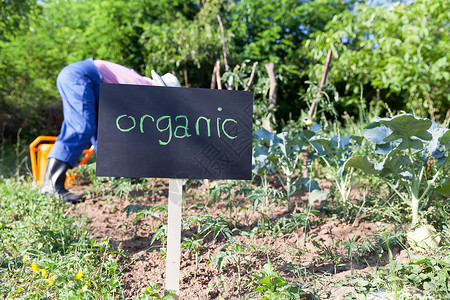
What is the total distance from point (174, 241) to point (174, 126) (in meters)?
0.46

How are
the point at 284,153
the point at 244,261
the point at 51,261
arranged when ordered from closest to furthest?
the point at 51,261 → the point at 244,261 → the point at 284,153

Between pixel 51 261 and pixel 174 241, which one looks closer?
pixel 174 241

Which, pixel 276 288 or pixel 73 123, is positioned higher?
pixel 73 123

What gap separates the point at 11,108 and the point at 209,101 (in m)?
6.91

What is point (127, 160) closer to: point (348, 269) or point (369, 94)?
point (348, 269)

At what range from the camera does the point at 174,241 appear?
1344 millimetres

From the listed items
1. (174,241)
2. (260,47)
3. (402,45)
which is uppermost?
(260,47)

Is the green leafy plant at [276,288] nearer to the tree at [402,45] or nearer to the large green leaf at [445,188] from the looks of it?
the large green leaf at [445,188]

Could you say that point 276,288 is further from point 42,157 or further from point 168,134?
point 42,157

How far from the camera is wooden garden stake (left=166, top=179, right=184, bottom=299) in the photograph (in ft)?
4.33

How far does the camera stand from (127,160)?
137 cm

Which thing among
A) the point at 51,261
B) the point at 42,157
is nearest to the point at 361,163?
the point at 51,261

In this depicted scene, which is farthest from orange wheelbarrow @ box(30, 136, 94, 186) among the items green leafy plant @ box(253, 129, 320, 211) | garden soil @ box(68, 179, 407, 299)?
green leafy plant @ box(253, 129, 320, 211)

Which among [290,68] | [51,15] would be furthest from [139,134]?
[51,15]
